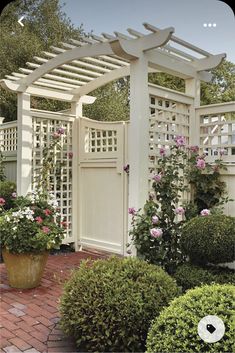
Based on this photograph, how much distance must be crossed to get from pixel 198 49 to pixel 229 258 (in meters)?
1.92

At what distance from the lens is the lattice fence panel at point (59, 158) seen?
4.11m

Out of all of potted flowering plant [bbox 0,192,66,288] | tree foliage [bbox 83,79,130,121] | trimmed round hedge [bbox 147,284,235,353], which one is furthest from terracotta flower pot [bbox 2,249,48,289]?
tree foliage [bbox 83,79,130,121]

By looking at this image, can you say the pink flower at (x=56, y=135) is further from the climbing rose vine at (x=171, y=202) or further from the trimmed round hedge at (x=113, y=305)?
the trimmed round hedge at (x=113, y=305)

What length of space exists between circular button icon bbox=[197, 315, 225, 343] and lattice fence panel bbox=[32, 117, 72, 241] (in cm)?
288

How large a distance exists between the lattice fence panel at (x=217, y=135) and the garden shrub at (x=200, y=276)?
110 centimetres

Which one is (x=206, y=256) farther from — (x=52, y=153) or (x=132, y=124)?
(x=52, y=153)

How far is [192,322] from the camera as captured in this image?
139 centimetres

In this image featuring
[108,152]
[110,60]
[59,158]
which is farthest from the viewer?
[59,158]

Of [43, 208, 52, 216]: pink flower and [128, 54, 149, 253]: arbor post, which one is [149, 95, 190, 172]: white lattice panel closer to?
[128, 54, 149, 253]: arbor post

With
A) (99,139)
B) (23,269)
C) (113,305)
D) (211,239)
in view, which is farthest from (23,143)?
(113,305)

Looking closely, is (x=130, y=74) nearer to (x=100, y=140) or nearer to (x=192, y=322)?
(x=100, y=140)

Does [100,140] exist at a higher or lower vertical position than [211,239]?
Answer: higher

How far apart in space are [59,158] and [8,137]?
1.39 m

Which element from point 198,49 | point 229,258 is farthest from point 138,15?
point 229,258
